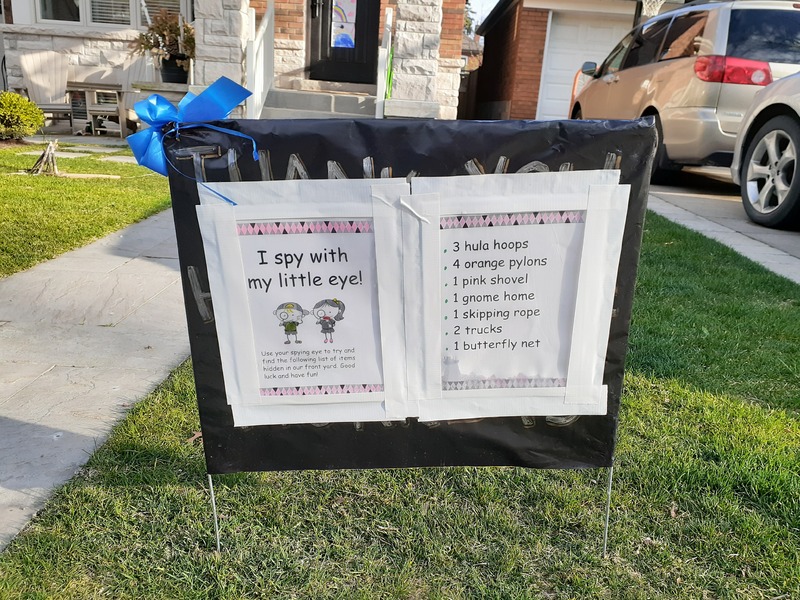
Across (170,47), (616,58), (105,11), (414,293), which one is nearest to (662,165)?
(616,58)

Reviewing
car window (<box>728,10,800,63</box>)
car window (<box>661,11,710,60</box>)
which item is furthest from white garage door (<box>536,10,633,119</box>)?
car window (<box>728,10,800,63</box>)

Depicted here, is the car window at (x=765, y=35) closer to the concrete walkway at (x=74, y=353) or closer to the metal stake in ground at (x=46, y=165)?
the concrete walkway at (x=74, y=353)

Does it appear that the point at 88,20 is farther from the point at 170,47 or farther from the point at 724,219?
the point at 724,219

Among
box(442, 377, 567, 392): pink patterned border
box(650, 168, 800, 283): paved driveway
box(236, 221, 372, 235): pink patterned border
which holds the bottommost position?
box(650, 168, 800, 283): paved driveway

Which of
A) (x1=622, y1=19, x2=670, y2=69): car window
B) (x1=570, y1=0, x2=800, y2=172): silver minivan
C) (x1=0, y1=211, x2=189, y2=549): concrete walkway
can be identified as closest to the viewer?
(x1=0, y1=211, x2=189, y2=549): concrete walkway

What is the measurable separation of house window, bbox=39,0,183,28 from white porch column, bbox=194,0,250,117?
19.5 ft

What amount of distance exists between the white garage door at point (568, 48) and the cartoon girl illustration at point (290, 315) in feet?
49.0

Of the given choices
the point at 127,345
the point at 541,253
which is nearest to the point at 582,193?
the point at 541,253

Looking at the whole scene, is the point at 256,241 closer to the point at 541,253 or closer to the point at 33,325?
the point at 541,253

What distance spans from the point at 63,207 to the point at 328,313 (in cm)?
506

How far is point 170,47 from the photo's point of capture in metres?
11.2

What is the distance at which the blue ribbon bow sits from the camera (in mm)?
1675

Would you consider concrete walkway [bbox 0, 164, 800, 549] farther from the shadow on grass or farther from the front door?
the front door

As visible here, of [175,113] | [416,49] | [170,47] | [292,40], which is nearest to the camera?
[175,113]
